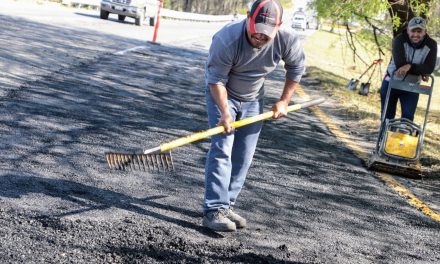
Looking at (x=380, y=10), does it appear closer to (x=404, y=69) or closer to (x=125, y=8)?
(x=404, y=69)

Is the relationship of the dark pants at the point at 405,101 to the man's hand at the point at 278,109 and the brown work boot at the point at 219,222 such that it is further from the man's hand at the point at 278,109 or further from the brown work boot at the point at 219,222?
the brown work boot at the point at 219,222

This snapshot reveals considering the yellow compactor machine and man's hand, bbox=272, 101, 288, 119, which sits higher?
man's hand, bbox=272, 101, 288, 119

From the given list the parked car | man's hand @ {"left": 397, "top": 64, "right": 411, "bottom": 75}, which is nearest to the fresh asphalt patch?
man's hand @ {"left": 397, "top": 64, "right": 411, "bottom": 75}

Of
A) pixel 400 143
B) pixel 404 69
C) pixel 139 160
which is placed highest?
pixel 404 69

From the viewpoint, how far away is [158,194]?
17.4 ft

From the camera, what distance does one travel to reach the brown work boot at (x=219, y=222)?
15.1ft

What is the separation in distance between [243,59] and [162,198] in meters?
1.22

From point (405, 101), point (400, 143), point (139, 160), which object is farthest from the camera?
point (405, 101)

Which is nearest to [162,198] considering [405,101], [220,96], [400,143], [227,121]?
[227,121]

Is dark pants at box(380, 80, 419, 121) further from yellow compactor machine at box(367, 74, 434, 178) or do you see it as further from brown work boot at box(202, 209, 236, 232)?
brown work boot at box(202, 209, 236, 232)

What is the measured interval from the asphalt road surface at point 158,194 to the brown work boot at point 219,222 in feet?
0.17

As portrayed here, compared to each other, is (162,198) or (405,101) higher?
(405,101)

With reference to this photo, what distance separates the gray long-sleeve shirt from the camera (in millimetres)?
4562

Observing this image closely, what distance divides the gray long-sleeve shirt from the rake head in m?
0.58
